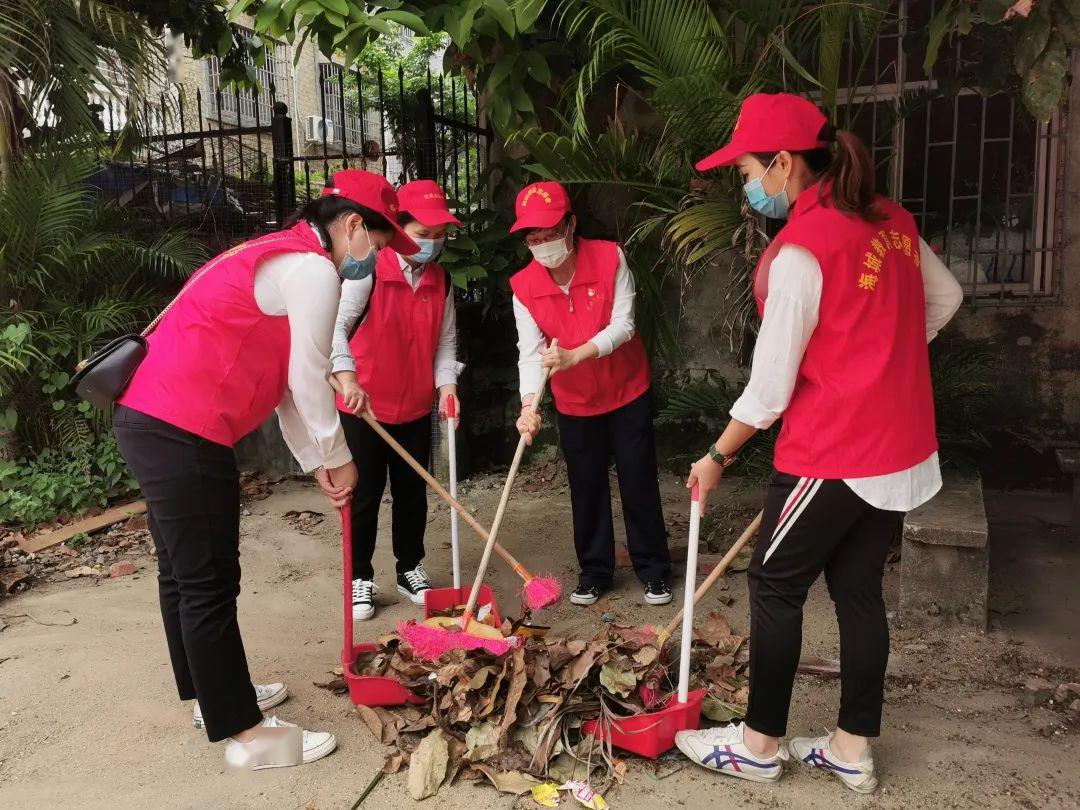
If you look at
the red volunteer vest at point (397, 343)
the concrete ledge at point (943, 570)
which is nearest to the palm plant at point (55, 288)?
the red volunteer vest at point (397, 343)

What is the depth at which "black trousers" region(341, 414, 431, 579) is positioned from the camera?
12.6 ft

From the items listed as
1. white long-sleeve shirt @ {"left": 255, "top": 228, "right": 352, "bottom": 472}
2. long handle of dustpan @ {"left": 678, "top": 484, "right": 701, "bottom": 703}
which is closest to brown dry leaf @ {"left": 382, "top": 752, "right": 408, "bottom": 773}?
long handle of dustpan @ {"left": 678, "top": 484, "right": 701, "bottom": 703}

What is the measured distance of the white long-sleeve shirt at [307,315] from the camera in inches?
101

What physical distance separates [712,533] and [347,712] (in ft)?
8.00

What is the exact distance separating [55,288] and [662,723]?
4556mm

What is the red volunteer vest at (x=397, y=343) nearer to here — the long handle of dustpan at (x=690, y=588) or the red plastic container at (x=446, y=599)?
the red plastic container at (x=446, y=599)

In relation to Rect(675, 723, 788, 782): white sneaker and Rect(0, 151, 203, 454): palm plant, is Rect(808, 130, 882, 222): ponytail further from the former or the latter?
Rect(0, 151, 203, 454): palm plant

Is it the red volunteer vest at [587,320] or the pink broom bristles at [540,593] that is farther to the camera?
the red volunteer vest at [587,320]

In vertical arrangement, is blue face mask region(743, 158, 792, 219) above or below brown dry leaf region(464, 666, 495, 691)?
above

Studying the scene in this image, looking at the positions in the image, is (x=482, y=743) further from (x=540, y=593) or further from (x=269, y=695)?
(x=269, y=695)

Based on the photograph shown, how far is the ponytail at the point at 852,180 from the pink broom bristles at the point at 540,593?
178 cm

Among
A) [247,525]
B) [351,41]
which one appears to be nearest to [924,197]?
[351,41]

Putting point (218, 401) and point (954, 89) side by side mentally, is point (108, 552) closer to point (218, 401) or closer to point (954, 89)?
point (218, 401)

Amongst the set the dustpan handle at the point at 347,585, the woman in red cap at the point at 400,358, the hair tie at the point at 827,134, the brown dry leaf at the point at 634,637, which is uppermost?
the hair tie at the point at 827,134
